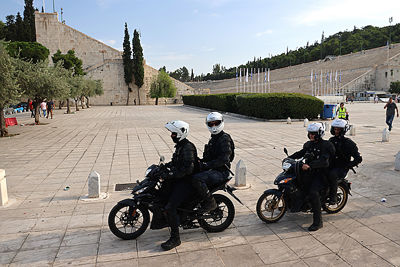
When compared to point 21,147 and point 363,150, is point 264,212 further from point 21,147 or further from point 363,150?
point 21,147

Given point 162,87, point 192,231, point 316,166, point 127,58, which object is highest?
point 127,58

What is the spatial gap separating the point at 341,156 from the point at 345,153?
73 mm

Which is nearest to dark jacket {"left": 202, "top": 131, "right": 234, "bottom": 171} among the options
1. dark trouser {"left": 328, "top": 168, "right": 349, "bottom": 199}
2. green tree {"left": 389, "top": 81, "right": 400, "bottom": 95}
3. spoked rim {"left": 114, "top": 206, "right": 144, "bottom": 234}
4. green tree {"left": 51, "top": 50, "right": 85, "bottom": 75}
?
spoked rim {"left": 114, "top": 206, "right": 144, "bottom": 234}

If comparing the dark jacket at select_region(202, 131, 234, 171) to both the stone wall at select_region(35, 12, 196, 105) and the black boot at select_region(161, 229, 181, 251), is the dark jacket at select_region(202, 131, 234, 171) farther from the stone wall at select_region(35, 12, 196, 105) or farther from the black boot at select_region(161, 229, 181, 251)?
the stone wall at select_region(35, 12, 196, 105)

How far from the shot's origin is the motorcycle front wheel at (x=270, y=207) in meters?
4.39

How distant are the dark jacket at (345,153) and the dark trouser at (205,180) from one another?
1.82 m

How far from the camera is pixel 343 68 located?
70.1 meters

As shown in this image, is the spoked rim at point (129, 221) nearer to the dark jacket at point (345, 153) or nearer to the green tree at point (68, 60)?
the dark jacket at point (345, 153)

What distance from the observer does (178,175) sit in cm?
366

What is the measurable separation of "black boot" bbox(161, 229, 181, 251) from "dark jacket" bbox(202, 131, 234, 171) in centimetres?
93

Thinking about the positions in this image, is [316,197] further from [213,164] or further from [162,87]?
[162,87]

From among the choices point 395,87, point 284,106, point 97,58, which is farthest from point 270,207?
point 395,87

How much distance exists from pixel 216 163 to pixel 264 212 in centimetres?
136

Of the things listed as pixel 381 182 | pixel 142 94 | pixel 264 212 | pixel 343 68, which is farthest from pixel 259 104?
pixel 343 68
